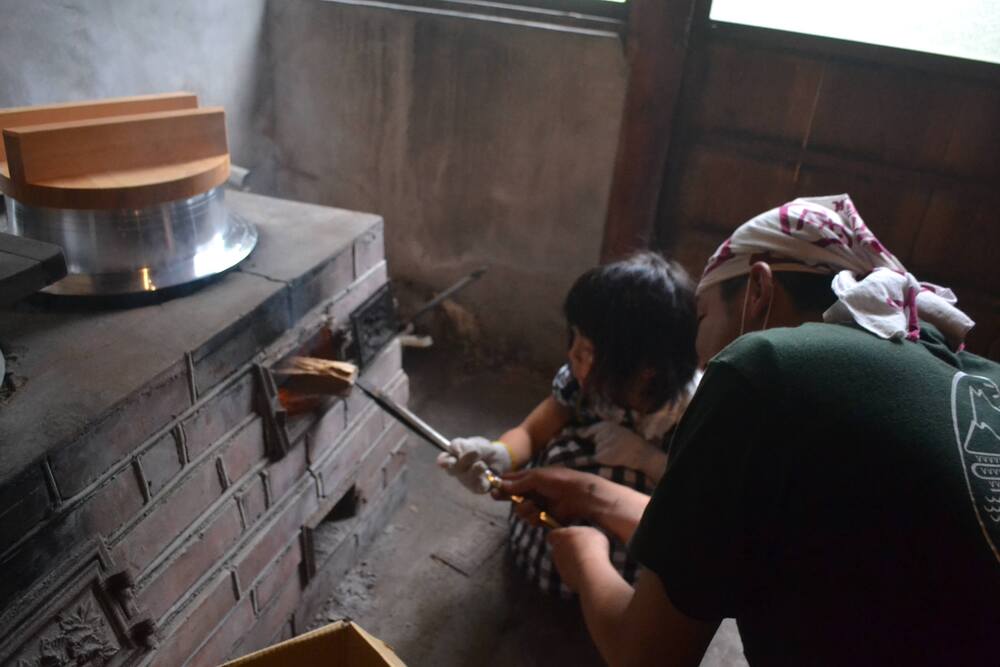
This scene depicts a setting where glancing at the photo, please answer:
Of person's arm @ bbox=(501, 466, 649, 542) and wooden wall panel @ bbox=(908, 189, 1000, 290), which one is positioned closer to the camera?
person's arm @ bbox=(501, 466, 649, 542)

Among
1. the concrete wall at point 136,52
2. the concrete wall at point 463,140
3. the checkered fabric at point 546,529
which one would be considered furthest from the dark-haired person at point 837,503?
the concrete wall at point 136,52

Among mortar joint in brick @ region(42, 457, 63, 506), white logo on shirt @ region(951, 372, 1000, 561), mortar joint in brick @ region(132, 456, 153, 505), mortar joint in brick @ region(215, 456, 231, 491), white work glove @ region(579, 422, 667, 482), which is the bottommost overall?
white work glove @ region(579, 422, 667, 482)

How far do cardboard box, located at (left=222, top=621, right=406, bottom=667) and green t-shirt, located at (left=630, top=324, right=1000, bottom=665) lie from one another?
455mm

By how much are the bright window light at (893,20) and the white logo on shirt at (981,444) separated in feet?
5.46

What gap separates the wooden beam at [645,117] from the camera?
7.34 ft

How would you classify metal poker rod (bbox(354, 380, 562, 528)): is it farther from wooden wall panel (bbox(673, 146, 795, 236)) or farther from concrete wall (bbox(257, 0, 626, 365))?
wooden wall panel (bbox(673, 146, 795, 236))

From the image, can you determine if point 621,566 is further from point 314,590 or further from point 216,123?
point 216,123

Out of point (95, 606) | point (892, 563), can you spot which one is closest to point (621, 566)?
point (892, 563)

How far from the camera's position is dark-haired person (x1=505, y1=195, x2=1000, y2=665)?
0.82m

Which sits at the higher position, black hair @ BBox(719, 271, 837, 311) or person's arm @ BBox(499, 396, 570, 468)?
black hair @ BBox(719, 271, 837, 311)

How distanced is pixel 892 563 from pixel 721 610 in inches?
8.8

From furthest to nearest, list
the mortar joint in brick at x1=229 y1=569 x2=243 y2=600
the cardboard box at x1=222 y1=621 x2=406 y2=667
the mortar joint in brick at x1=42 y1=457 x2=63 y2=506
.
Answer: the mortar joint in brick at x1=229 y1=569 x2=243 y2=600, the cardboard box at x1=222 y1=621 x2=406 y2=667, the mortar joint in brick at x1=42 y1=457 x2=63 y2=506

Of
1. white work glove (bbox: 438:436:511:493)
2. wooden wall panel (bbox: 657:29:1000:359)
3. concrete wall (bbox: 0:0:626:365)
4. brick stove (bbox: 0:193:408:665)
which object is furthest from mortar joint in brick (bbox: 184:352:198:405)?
wooden wall panel (bbox: 657:29:1000:359)

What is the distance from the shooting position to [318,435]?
161cm
